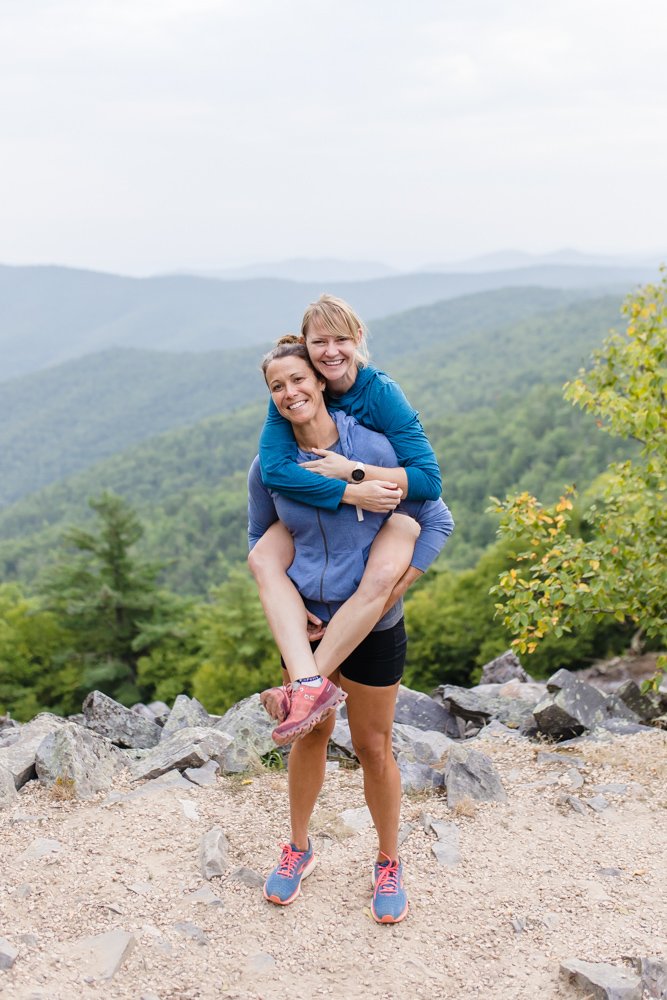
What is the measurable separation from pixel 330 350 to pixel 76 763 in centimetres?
323

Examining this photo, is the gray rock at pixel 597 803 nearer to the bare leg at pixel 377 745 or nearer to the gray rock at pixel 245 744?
the bare leg at pixel 377 745

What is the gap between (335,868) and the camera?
13.4 feet

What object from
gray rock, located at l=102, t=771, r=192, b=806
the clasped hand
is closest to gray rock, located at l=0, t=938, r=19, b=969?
gray rock, located at l=102, t=771, r=192, b=806

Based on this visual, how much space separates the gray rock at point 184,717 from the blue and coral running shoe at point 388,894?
114 inches

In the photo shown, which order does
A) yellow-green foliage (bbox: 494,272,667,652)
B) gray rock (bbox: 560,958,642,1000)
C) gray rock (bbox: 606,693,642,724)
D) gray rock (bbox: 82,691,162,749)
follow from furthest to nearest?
yellow-green foliage (bbox: 494,272,667,652), gray rock (bbox: 606,693,642,724), gray rock (bbox: 82,691,162,749), gray rock (bbox: 560,958,642,1000)

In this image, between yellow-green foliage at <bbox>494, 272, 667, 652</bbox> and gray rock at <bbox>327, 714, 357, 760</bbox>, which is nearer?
gray rock at <bbox>327, 714, 357, 760</bbox>

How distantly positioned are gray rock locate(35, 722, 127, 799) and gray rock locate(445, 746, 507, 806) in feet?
6.65

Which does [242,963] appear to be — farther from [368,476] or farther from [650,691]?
Answer: [650,691]

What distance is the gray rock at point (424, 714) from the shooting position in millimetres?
6844

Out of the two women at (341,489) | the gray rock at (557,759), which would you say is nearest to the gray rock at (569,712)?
the gray rock at (557,759)

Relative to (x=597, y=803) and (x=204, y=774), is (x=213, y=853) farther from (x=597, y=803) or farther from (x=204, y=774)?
(x=597, y=803)

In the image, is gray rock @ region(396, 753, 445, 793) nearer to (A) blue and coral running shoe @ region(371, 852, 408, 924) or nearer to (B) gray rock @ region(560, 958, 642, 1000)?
(A) blue and coral running shoe @ region(371, 852, 408, 924)

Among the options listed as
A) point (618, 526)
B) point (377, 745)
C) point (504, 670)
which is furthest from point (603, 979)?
point (504, 670)

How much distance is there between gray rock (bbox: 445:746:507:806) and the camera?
4.85 metres
